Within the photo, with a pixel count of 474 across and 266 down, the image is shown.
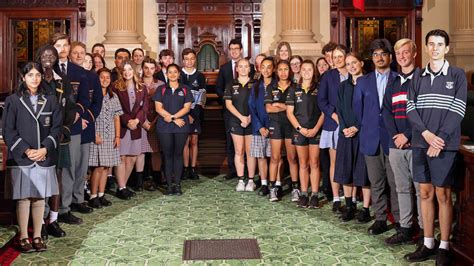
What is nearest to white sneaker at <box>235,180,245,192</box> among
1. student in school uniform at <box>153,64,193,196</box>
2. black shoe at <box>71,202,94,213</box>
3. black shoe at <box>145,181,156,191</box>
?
student in school uniform at <box>153,64,193,196</box>

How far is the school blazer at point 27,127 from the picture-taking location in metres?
4.79

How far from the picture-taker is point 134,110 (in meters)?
7.14

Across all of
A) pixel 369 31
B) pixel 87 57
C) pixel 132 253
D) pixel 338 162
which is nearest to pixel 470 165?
pixel 338 162

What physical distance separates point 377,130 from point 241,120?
2296mm

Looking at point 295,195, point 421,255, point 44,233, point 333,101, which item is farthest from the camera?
point 295,195

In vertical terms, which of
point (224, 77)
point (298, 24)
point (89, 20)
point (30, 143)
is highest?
point (89, 20)

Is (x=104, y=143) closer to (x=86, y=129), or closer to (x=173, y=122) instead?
(x=86, y=129)

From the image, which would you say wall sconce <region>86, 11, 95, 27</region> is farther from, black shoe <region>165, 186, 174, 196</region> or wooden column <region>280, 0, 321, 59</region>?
black shoe <region>165, 186, 174, 196</region>

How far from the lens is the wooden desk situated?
4.31m

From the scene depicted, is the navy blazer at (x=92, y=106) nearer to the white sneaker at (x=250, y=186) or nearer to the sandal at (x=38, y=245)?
the sandal at (x=38, y=245)

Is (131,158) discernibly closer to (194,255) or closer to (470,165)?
(194,255)

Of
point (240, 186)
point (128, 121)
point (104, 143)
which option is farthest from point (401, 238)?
point (128, 121)

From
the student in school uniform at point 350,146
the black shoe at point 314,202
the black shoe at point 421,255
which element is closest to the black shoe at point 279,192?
the black shoe at point 314,202

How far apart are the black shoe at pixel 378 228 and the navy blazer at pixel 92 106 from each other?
2858 mm
